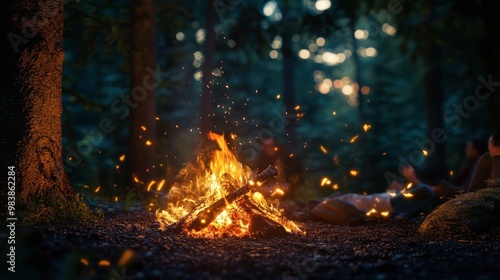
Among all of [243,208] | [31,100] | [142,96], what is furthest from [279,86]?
[31,100]

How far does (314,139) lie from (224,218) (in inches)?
807

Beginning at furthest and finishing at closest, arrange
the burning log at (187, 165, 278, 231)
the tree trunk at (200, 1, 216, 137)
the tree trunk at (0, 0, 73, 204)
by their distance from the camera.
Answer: the tree trunk at (200, 1, 216, 137)
the burning log at (187, 165, 278, 231)
the tree trunk at (0, 0, 73, 204)

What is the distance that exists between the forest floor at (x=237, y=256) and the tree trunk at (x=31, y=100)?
2.69 feet

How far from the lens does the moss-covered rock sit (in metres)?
6.07

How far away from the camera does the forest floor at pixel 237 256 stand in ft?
13.0

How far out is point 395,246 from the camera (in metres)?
5.54

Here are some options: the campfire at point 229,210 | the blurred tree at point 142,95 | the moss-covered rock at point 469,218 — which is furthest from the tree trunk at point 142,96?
Result: the moss-covered rock at point 469,218

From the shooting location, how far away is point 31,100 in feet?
19.8

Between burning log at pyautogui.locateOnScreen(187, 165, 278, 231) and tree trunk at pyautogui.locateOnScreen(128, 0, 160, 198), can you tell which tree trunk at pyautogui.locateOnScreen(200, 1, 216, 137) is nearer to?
tree trunk at pyautogui.locateOnScreen(128, 0, 160, 198)

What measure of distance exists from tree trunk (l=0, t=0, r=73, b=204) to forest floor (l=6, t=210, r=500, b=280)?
82 cm

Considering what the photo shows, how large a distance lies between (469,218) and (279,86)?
26.6m

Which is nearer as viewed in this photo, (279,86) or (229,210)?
(229,210)

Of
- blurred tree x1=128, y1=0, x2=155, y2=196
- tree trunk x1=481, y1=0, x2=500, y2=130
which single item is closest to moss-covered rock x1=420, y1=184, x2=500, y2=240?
tree trunk x1=481, y1=0, x2=500, y2=130

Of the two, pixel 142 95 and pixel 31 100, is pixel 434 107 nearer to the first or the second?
pixel 142 95
